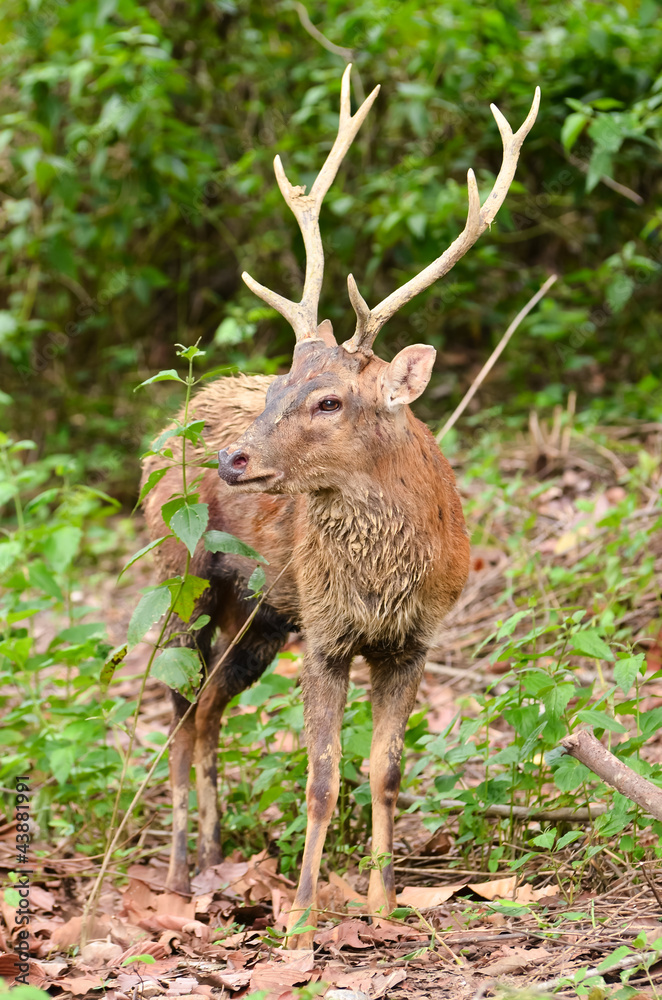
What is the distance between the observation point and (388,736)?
13.7ft

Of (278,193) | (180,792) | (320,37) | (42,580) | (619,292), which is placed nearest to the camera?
(180,792)

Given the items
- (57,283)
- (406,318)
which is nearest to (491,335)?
(406,318)

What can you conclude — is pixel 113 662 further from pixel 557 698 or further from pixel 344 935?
pixel 557 698

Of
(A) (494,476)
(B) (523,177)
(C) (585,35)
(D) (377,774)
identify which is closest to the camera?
(D) (377,774)

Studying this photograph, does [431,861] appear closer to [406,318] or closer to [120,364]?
[406,318]

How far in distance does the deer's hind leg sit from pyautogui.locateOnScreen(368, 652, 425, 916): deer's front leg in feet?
2.41

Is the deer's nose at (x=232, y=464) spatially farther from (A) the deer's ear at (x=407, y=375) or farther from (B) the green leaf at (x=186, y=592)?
(A) the deer's ear at (x=407, y=375)

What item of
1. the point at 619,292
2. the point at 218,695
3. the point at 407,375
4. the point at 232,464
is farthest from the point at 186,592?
the point at 619,292

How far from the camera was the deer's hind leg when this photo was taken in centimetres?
482

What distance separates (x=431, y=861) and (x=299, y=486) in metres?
1.76

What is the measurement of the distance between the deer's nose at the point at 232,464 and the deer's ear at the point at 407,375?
23.3 inches

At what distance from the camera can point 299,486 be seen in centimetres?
387

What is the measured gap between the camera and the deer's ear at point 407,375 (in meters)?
3.91

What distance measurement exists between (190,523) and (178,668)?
1.78 feet
